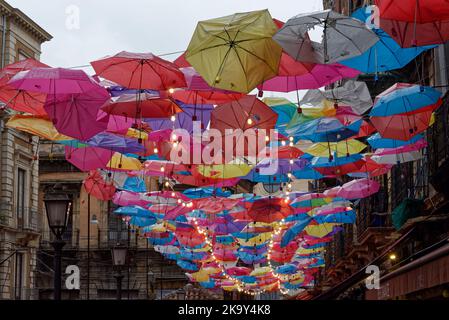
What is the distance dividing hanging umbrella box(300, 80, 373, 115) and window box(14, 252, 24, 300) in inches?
882

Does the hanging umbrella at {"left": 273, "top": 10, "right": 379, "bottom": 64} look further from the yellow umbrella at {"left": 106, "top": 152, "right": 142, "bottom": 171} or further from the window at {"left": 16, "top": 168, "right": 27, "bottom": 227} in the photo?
the window at {"left": 16, "top": 168, "right": 27, "bottom": 227}

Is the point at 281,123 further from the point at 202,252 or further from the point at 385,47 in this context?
the point at 202,252

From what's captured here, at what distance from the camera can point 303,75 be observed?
1205cm

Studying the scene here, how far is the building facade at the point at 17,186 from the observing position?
32438mm

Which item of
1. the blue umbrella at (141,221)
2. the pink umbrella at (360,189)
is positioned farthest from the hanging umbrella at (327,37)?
the blue umbrella at (141,221)

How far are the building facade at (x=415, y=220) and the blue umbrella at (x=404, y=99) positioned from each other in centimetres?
46

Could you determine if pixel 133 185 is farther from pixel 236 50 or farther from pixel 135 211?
pixel 236 50

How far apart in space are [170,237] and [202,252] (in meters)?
3.29

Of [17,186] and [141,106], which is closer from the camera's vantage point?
[141,106]

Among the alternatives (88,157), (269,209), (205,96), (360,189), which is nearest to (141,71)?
(205,96)

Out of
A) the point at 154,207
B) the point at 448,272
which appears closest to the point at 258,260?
the point at 154,207

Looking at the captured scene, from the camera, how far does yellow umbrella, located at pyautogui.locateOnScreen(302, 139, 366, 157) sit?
648 inches

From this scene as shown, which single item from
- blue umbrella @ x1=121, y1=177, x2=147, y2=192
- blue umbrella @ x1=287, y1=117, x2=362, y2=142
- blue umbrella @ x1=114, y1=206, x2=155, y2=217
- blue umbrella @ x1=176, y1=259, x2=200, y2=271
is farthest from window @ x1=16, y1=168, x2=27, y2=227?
blue umbrella @ x1=287, y1=117, x2=362, y2=142

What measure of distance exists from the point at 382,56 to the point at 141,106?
3.56 metres
